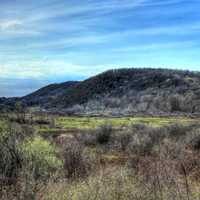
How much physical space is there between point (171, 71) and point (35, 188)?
6920 inches

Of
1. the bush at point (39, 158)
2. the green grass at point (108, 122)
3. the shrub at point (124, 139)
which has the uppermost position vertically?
the bush at point (39, 158)

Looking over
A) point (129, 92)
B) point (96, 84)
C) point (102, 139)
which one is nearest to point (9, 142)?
point (102, 139)

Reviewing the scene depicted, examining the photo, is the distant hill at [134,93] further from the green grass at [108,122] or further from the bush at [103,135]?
the bush at [103,135]

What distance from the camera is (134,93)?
525 feet

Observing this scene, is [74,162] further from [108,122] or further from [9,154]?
[108,122]

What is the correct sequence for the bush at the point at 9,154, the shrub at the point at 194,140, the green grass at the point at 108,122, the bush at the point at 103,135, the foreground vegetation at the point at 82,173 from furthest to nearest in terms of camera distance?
the green grass at the point at 108,122 → the bush at the point at 103,135 → the shrub at the point at 194,140 → the bush at the point at 9,154 → the foreground vegetation at the point at 82,173

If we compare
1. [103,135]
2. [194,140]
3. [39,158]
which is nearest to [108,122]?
[103,135]

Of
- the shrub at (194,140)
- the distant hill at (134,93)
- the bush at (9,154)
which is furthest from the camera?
the distant hill at (134,93)

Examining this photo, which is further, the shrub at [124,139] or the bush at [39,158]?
the shrub at [124,139]

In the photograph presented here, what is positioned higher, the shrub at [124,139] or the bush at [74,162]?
the bush at [74,162]

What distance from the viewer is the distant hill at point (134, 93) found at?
126062 mm

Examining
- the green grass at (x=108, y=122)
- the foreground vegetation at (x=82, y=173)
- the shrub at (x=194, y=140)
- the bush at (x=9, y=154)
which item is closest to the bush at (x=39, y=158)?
the foreground vegetation at (x=82, y=173)

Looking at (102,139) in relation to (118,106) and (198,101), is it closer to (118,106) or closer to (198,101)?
(198,101)

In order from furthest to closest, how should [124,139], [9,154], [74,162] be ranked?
[124,139] → [74,162] → [9,154]
